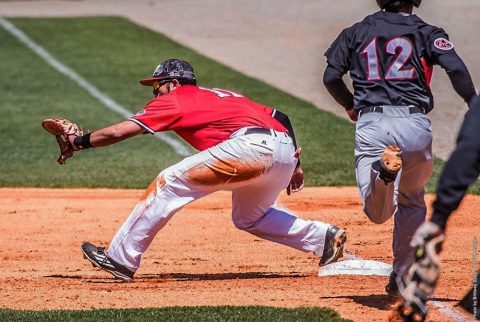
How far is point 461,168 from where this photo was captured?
189 inches

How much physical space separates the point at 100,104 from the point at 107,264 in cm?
1161

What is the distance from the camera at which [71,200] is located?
12391 millimetres

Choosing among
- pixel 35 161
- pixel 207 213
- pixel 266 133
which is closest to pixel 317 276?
pixel 266 133

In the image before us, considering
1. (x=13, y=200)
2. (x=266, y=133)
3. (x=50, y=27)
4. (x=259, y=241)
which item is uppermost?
(x=266, y=133)

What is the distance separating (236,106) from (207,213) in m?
3.58

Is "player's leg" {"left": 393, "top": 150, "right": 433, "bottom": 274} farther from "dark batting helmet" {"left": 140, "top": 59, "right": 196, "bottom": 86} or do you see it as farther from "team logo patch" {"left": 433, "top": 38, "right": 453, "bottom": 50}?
"dark batting helmet" {"left": 140, "top": 59, "right": 196, "bottom": 86}

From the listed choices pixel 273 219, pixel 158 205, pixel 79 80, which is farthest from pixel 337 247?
pixel 79 80

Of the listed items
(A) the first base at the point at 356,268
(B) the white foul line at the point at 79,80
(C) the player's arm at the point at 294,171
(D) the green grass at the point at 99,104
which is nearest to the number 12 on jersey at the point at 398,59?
(C) the player's arm at the point at 294,171

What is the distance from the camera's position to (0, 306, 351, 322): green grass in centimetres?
677

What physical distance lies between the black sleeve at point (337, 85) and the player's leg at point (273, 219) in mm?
712

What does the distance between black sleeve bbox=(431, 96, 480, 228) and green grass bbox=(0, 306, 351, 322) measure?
204cm

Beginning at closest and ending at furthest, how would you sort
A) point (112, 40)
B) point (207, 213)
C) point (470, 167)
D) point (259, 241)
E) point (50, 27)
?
1. point (470, 167)
2. point (259, 241)
3. point (207, 213)
4. point (112, 40)
5. point (50, 27)

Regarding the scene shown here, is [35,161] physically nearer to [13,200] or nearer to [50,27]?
[13,200]

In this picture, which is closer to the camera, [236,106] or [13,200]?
[236,106]
